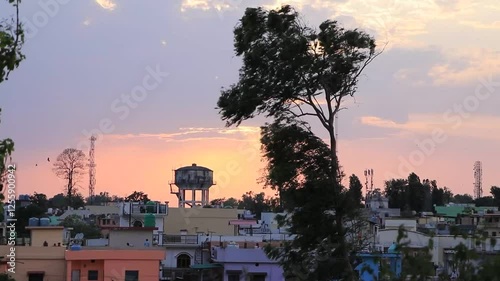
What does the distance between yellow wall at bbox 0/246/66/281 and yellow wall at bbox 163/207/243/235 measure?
2334 cm

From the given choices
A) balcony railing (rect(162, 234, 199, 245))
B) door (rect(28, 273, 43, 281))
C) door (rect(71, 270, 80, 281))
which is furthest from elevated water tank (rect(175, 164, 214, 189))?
door (rect(28, 273, 43, 281))

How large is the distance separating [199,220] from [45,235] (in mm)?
22360

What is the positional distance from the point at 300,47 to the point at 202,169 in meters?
33.7

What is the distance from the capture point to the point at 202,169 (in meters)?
50.0

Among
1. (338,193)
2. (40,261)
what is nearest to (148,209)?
(40,261)

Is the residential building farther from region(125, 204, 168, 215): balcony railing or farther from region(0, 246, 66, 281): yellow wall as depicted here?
region(125, 204, 168, 215): balcony railing

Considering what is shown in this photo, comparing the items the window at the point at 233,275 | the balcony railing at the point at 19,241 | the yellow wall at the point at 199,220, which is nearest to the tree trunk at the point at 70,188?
the yellow wall at the point at 199,220

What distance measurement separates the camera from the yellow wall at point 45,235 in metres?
25.5

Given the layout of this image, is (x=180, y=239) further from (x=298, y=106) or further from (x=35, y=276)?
(x=298, y=106)

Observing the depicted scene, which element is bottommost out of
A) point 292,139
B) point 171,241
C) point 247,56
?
point 171,241

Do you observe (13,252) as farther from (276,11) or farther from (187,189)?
(187,189)

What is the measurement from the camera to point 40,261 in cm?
2347

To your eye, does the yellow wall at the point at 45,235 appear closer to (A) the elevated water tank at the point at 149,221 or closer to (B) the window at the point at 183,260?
(B) the window at the point at 183,260

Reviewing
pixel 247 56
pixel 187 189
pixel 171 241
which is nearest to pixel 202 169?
pixel 187 189
